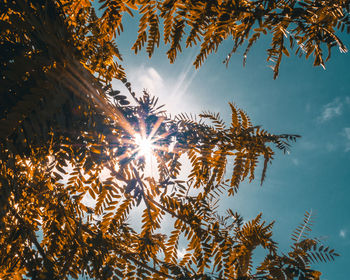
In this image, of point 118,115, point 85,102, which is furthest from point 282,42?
point 85,102

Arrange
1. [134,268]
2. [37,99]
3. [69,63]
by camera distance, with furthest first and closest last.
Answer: [134,268], [69,63], [37,99]

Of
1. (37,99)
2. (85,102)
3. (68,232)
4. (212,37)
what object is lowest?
(68,232)

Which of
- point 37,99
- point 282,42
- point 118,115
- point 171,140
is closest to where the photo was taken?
point 37,99

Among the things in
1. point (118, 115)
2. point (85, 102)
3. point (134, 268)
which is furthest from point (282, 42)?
point (134, 268)

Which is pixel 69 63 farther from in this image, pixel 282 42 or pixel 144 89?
pixel 282 42

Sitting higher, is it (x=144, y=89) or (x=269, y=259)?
(x=144, y=89)

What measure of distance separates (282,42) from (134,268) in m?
1.63

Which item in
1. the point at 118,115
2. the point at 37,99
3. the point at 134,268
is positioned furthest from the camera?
the point at 134,268

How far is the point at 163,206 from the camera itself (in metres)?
1.20

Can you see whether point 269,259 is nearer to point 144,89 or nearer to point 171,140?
point 171,140

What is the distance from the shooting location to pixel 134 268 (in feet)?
4.43

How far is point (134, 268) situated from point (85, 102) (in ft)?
3.63

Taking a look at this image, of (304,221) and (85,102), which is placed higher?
(304,221)

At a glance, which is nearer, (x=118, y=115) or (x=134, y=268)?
(x=118, y=115)
